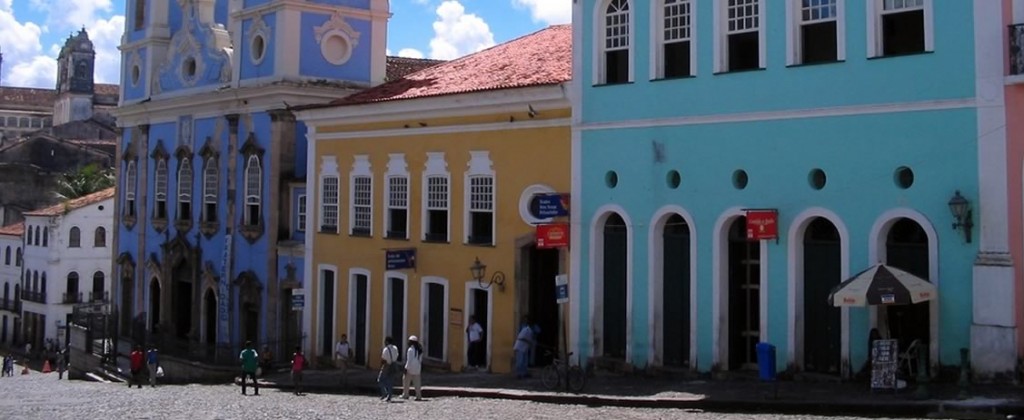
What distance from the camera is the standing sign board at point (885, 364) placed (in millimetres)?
15477

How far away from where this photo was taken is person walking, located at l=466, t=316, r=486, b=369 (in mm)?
21984

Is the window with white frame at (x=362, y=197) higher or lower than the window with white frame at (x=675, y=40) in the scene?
lower

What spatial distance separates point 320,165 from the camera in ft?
87.7

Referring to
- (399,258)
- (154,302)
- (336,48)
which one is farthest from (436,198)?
(154,302)

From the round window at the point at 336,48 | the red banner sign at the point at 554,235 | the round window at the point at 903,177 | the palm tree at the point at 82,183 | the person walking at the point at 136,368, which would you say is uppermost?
the round window at the point at 336,48

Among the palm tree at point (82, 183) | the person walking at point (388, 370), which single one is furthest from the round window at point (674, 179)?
the palm tree at point (82, 183)

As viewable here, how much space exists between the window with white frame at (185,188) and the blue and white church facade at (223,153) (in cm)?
4

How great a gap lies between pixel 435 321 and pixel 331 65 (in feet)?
29.9

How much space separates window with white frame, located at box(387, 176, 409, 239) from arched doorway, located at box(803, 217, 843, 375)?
9087 millimetres

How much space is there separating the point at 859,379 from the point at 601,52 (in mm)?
6552

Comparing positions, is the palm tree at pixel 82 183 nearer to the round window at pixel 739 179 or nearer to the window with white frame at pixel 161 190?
the window with white frame at pixel 161 190

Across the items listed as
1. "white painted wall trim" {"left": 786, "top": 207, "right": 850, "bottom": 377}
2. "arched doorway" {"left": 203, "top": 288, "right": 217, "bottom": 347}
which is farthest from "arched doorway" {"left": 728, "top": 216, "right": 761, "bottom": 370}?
"arched doorway" {"left": 203, "top": 288, "right": 217, "bottom": 347}

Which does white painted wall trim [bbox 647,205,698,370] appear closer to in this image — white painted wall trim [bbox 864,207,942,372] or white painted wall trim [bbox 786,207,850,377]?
white painted wall trim [bbox 786,207,850,377]

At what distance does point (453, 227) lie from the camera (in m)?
22.9
